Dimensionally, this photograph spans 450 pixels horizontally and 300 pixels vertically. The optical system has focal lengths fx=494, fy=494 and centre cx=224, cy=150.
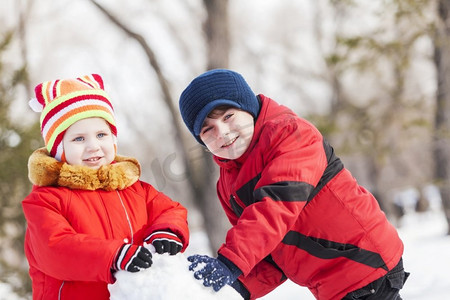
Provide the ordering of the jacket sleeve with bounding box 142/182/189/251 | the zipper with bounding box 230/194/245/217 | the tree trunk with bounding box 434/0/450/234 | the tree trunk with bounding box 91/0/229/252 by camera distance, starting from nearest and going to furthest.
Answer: the jacket sleeve with bounding box 142/182/189/251
the zipper with bounding box 230/194/245/217
the tree trunk with bounding box 91/0/229/252
the tree trunk with bounding box 434/0/450/234

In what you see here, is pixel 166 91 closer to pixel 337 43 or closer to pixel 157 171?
pixel 337 43

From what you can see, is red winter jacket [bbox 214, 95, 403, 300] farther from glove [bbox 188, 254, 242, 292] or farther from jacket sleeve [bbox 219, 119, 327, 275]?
glove [bbox 188, 254, 242, 292]

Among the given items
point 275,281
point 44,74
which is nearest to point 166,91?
point 275,281

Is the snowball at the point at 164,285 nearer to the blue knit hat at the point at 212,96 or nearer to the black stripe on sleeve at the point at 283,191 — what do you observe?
the black stripe on sleeve at the point at 283,191

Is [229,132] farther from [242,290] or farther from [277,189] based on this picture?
[242,290]

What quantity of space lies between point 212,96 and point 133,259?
0.77 metres

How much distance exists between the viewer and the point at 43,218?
188 cm

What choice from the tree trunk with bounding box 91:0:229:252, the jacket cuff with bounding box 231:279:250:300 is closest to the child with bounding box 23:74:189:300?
the jacket cuff with bounding box 231:279:250:300

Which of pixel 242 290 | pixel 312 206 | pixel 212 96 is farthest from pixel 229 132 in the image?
pixel 242 290

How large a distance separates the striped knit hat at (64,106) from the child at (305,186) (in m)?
0.35

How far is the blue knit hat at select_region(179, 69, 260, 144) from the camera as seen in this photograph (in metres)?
2.11

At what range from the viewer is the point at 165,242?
1.89 meters

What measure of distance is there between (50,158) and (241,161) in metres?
0.82

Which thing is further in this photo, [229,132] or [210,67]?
[210,67]
